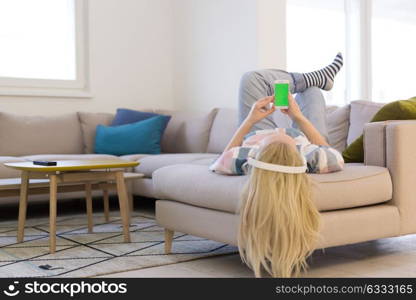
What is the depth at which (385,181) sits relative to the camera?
112 inches

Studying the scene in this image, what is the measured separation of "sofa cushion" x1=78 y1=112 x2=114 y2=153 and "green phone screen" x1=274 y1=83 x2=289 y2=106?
2.76 m

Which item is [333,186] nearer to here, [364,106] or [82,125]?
[364,106]

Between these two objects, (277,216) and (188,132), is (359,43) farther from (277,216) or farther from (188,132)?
(277,216)

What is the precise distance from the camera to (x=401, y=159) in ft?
9.45

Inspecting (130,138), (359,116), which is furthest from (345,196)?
(130,138)

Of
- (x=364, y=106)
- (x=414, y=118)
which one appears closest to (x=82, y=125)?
(x=364, y=106)

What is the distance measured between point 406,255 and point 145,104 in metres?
3.49

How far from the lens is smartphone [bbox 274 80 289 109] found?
8.96 ft

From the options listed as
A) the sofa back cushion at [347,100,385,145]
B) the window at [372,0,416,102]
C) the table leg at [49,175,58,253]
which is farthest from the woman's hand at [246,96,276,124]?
the window at [372,0,416,102]

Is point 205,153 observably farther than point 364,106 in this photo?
Yes

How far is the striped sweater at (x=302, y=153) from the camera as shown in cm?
264

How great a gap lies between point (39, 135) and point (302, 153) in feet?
9.53

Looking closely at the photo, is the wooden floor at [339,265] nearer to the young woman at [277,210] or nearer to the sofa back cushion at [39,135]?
the young woman at [277,210]

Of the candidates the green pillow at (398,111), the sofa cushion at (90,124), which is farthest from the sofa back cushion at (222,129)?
the green pillow at (398,111)
